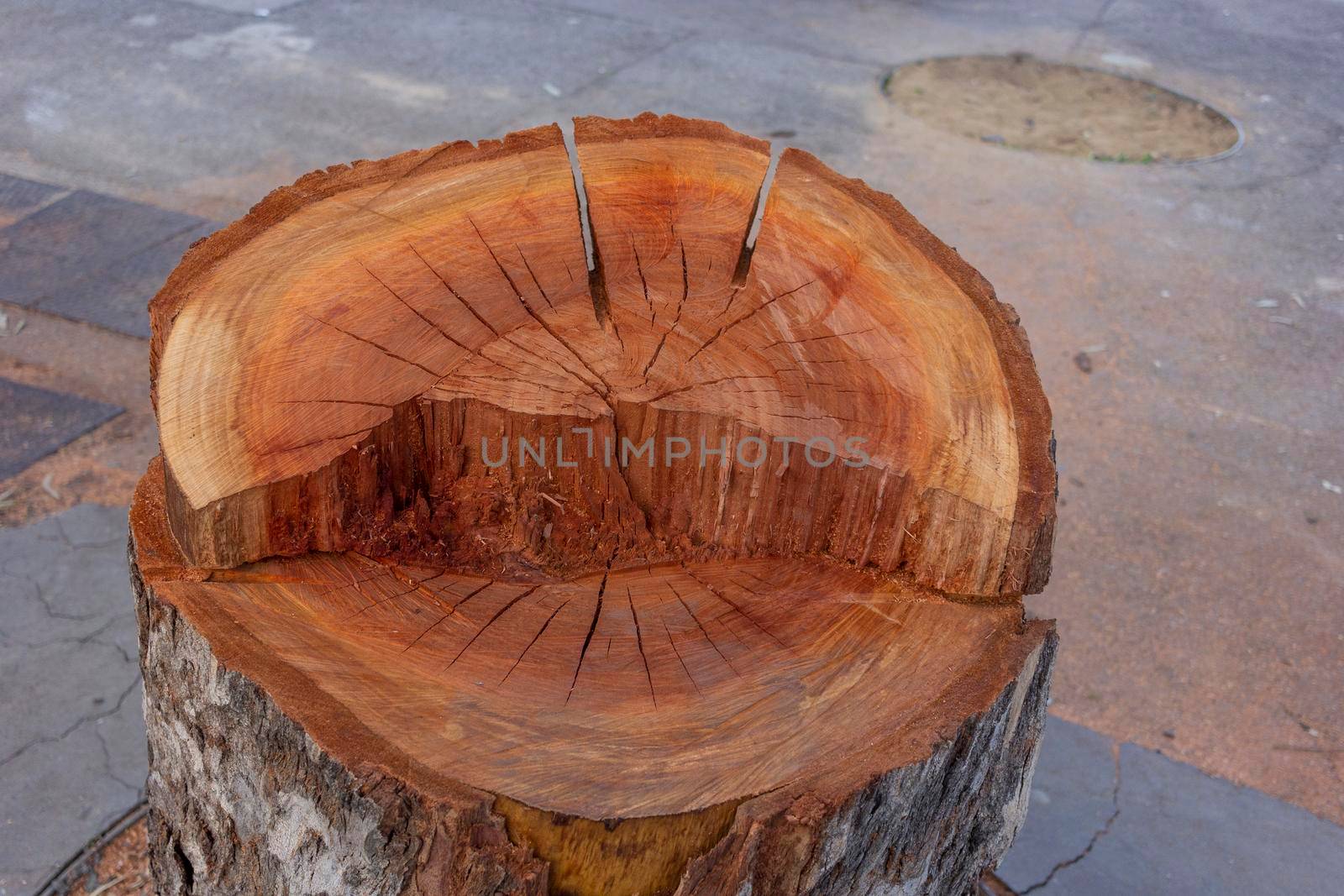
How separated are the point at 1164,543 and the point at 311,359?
96.1 inches

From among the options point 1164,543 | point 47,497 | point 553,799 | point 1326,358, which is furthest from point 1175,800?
point 47,497

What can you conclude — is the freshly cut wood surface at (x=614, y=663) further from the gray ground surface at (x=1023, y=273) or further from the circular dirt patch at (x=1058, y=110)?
the circular dirt patch at (x=1058, y=110)

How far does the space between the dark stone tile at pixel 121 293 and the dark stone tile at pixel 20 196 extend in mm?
653

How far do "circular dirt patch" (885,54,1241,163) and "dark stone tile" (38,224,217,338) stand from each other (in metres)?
3.82

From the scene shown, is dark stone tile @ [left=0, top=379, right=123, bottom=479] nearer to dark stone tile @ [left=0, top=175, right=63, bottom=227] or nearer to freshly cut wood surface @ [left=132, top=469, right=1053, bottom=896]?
dark stone tile @ [left=0, top=175, right=63, bottom=227]

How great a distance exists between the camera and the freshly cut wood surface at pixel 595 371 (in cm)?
138

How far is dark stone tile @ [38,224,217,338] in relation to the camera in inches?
142

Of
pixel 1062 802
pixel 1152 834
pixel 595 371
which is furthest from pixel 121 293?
pixel 1152 834

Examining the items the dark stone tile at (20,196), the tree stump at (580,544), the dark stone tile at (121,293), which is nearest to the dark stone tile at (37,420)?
the dark stone tile at (121,293)

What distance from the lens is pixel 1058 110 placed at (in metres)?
6.04

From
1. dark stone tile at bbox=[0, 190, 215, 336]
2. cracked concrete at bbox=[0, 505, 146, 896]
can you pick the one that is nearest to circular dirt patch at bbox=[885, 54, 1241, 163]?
dark stone tile at bbox=[0, 190, 215, 336]

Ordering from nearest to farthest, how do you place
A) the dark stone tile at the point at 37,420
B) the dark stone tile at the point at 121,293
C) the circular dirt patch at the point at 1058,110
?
the dark stone tile at the point at 37,420
the dark stone tile at the point at 121,293
the circular dirt patch at the point at 1058,110

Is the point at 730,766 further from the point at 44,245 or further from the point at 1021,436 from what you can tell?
the point at 44,245

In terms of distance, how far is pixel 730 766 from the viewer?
113cm
